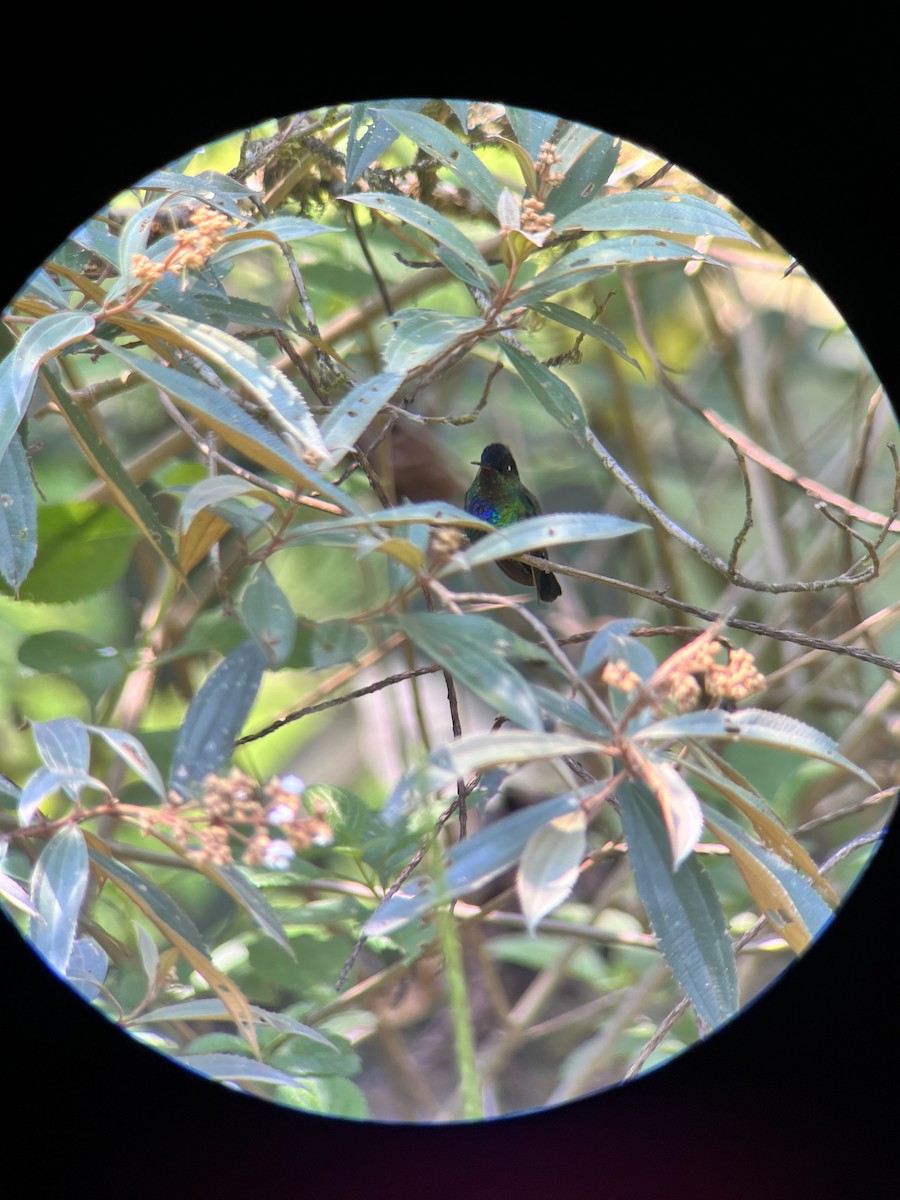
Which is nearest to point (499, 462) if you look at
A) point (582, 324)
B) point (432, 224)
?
point (582, 324)

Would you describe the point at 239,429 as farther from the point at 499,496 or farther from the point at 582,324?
the point at 499,496

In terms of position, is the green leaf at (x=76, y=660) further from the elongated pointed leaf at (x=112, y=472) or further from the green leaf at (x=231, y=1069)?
the green leaf at (x=231, y=1069)

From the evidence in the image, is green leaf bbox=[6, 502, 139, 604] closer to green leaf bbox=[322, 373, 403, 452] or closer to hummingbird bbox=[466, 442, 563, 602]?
hummingbird bbox=[466, 442, 563, 602]

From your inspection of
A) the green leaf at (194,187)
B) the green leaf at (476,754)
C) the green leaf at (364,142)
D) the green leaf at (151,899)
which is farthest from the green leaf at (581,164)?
the green leaf at (151,899)

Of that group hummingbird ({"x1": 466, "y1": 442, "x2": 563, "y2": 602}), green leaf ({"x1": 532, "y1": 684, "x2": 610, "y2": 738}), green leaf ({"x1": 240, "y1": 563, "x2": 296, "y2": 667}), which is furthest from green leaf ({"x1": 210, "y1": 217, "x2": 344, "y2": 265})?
hummingbird ({"x1": 466, "y1": 442, "x2": 563, "y2": 602})

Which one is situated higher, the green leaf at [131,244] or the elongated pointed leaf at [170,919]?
the green leaf at [131,244]
